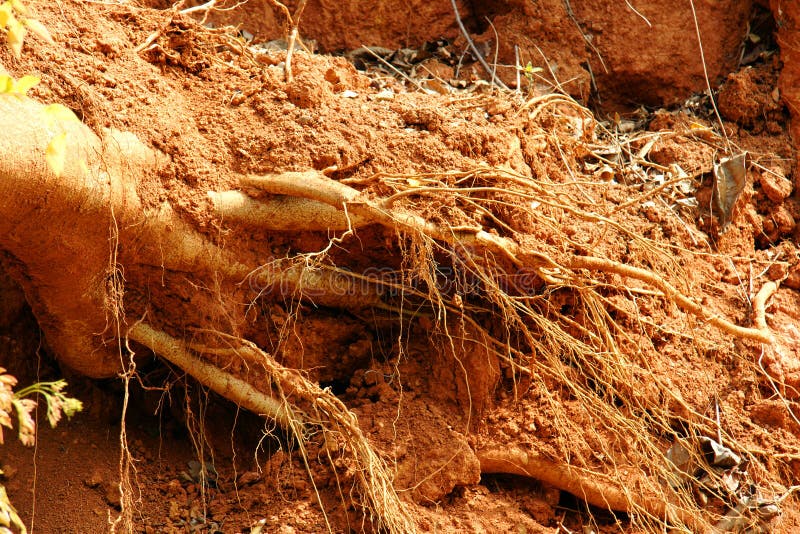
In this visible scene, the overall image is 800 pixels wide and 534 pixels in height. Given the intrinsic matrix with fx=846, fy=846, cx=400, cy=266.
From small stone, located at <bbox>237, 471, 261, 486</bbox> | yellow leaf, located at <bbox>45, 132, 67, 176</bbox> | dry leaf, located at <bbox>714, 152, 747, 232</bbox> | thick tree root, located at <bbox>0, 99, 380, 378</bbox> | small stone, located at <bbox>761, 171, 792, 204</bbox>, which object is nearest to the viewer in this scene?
yellow leaf, located at <bbox>45, 132, 67, 176</bbox>

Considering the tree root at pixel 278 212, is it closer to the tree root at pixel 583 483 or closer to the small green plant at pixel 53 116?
the tree root at pixel 583 483

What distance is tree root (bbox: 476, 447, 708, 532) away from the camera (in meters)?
3.01

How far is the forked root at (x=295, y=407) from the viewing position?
2688mm

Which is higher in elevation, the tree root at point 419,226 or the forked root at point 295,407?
the tree root at point 419,226

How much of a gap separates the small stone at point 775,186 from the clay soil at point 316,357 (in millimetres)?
544

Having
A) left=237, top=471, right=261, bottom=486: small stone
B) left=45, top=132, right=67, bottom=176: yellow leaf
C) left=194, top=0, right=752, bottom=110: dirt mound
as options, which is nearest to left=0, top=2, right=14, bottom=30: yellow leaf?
left=45, top=132, right=67, bottom=176: yellow leaf

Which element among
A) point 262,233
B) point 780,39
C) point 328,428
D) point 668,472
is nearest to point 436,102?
point 262,233

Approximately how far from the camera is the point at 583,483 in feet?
9.98

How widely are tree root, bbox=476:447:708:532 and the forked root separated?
464 millimetres

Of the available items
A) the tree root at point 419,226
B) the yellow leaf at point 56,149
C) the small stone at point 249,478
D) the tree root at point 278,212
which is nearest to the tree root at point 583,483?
the tree root at point 419,226

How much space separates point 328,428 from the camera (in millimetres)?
2887

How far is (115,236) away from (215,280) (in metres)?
0.39

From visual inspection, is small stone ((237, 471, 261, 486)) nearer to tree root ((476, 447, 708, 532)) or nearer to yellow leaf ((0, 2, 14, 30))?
tree root ((476, 447, 708, 532))

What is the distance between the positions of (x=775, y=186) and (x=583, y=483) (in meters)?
1.82
